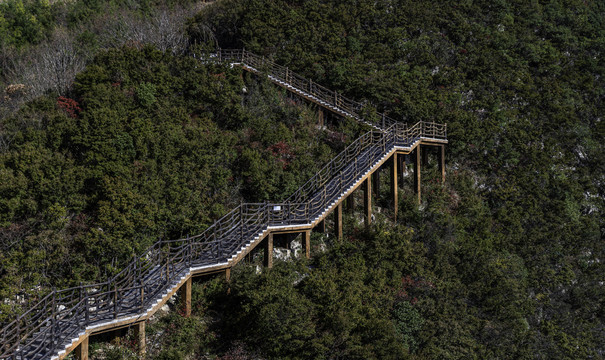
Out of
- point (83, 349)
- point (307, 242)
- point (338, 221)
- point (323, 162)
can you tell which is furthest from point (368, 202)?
point (83, 349)

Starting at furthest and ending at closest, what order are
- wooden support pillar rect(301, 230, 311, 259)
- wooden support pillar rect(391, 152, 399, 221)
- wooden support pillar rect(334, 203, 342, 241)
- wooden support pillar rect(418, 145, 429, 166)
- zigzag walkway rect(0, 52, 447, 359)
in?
wooden support pillar rect(418, 145, 429, 166) < wooden support pillar rect(391, 152, 399, 221) < wooden support pillar rect(334, 203, 342, 241) < wooden support pillar rect(301, 230, 311, 259) < zigzag walkway rect(0, 52, 447, 359)

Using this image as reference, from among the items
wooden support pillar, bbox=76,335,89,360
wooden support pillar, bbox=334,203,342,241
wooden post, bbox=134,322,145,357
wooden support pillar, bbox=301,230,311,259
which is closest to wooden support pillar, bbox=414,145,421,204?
wooden support pillar, bbox=334,203,342,241

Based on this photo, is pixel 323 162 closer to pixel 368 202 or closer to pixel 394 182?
pixel 368 202

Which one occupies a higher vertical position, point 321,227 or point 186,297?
point 321,227

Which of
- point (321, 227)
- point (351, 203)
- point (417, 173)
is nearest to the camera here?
point (321, 227)

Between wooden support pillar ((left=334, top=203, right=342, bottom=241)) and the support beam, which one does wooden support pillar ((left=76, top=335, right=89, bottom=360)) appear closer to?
the support beam
